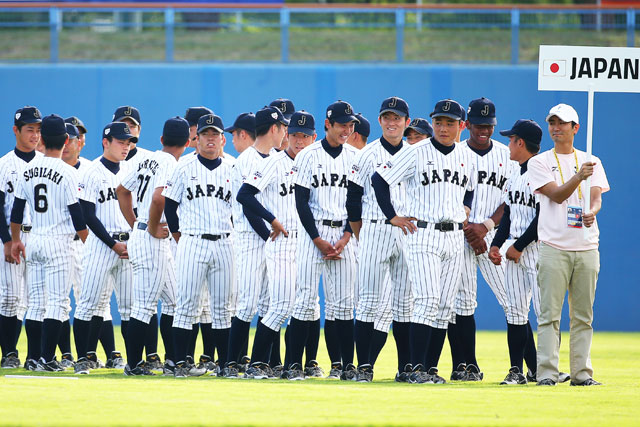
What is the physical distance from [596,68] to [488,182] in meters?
1.27

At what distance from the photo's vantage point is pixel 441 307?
24.9 ft

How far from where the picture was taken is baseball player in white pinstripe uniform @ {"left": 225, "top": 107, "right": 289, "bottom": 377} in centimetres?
794

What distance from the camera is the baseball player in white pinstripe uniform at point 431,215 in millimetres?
7332

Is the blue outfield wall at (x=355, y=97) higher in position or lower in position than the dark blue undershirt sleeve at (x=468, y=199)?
higher

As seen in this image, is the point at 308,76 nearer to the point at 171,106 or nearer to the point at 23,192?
the point at 171,106

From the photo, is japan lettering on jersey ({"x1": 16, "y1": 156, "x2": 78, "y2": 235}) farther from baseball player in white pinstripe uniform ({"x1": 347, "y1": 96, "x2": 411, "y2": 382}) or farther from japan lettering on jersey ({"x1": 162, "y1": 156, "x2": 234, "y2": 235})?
baseball player in white pinstripe uniform ({"x1": 347, "y1": 96, "x2": 411, "y2": 382})

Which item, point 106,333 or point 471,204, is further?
point 106,333

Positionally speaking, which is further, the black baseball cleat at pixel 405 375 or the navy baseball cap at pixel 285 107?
the navy baseball cap at pixel 285 107

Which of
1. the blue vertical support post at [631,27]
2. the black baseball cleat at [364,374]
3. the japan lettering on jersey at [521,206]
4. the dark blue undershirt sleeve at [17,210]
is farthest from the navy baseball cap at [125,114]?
the blue vertical support post at [631,27]

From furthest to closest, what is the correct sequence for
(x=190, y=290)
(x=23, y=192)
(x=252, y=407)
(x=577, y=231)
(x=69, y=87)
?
(x=69, y=87) < (x=23, y=192) < (x=190, y=290) < (x=577, y=231) < (x=252, y=407)

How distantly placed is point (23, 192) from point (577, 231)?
4619 mm

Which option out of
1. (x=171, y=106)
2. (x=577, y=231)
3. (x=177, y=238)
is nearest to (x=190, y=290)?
(x=177, y=238)

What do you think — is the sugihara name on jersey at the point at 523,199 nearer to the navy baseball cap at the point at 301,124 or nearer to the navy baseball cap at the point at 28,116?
the navy baseball cap at the point at 301,124

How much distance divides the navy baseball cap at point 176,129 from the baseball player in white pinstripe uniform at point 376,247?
1.63m
